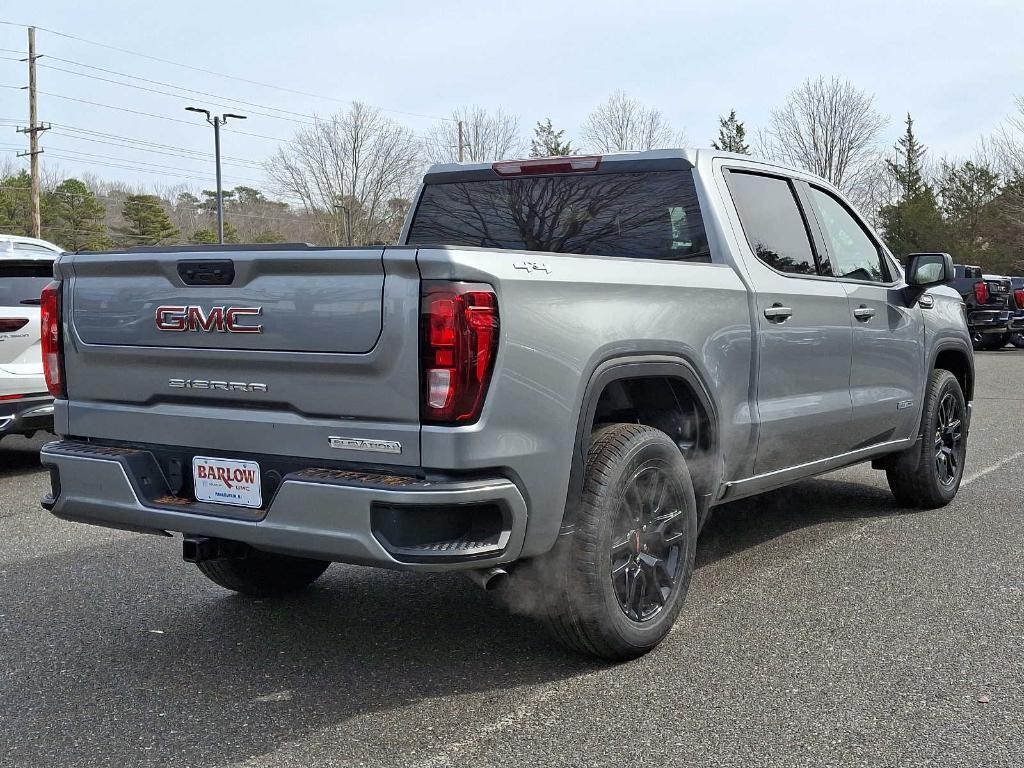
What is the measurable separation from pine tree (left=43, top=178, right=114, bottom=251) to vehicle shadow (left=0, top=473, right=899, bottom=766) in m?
60.1

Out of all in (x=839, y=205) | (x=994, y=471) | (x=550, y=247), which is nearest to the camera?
(x=550, y=247)

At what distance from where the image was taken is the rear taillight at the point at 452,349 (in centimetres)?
325

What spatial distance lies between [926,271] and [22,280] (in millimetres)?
6291

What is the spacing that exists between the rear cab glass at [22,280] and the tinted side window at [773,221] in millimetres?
5441

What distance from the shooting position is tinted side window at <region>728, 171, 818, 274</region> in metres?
5.02

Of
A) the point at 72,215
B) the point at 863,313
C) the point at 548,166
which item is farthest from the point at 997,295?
the point at 72,215

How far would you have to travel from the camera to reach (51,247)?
36.3 feet

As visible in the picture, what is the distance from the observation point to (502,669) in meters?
3.95

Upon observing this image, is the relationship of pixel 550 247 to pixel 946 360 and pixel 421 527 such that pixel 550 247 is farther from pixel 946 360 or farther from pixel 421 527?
pixel 946 360

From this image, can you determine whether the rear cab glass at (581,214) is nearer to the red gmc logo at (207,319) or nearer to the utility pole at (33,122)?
the red gmc logo at (207,319)

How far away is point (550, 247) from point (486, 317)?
6.06 feet

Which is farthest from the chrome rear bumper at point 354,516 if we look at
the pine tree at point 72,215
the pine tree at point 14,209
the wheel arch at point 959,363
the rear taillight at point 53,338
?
the pine tree at point 72,215

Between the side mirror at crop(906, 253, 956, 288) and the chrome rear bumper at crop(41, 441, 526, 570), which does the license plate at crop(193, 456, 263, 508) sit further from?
the side mirror at crop(906, 253, 956, 288)

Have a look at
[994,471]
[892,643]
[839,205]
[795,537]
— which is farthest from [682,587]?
[994,471]
